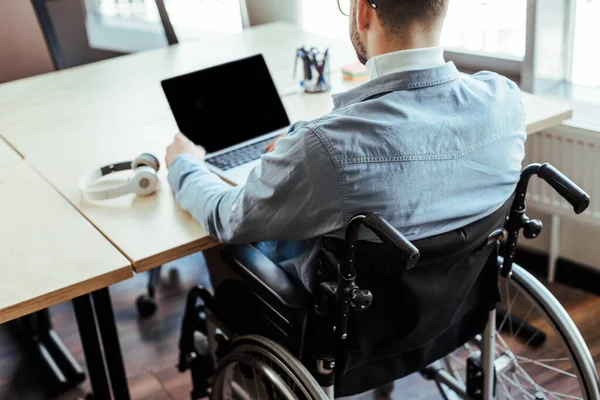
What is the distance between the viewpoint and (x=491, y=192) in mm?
1415

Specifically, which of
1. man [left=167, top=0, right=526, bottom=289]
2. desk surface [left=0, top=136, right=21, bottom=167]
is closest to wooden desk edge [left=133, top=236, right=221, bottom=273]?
man [left=167, top=0, right=526, bottom=289]

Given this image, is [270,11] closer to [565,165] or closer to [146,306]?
[146,306]

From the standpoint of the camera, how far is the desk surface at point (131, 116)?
5.47 ft

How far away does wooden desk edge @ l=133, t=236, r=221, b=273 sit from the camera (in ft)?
5.09

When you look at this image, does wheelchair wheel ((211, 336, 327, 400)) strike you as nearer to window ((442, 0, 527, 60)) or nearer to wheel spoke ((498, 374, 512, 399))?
wheel spoke ((498, 374, 512, 399))

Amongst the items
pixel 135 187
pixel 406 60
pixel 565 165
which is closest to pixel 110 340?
pixel 135 187

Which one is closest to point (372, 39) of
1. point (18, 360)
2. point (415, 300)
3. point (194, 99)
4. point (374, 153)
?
point (374, 153)

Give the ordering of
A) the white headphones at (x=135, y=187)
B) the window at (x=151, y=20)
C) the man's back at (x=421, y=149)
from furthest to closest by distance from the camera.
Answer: the window at (x=151, y=20) < the white headphones at (x=135, y=187) < the man's back at (x=421, y=149)

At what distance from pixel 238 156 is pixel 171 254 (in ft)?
1.47

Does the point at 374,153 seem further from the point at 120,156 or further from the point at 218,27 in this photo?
the point at 218,27

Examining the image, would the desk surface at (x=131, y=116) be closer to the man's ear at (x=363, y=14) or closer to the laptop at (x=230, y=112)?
the laptop at (x=230, y=112)

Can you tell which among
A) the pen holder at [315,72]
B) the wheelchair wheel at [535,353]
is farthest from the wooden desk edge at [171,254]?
the pen holder at [315,72]

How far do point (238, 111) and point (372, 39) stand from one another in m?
0.68

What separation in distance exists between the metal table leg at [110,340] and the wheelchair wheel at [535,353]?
78 centimetres
